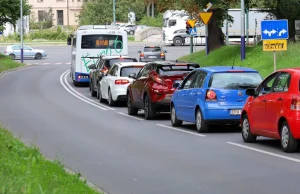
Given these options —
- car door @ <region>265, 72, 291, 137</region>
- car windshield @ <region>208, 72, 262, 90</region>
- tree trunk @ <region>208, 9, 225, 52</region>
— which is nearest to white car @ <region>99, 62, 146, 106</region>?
car windshield @ <region>208, 72, 262, 90</region>

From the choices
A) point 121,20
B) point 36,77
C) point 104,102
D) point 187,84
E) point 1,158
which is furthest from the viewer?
point 121,20

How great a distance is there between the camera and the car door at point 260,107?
16203mm

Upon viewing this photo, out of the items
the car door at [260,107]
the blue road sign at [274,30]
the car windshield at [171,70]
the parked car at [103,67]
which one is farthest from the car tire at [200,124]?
the parked car at [103,67]

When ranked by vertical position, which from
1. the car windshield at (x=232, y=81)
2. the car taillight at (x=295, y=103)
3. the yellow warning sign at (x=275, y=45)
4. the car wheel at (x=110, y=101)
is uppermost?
the yellow warning sign at (x=275, y=45)

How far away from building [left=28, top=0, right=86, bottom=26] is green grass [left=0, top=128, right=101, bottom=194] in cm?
11050

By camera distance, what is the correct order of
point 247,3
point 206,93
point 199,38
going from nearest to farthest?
point 206,93 → point 247,3 → point 199,38

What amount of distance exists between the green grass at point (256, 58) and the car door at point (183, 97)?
A: 11.2 meters

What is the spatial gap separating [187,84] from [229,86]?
1.71 m

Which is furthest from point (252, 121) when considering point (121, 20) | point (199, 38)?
point (121, 20)

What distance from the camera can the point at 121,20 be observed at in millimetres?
113188

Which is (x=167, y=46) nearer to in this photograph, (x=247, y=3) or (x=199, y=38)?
(x=199, y=38)

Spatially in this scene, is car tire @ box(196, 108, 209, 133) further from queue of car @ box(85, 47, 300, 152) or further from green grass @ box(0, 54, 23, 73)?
green grass @ box(0, 54, 23, 73)

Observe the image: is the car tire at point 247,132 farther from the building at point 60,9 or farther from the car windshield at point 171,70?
the building at point 60,9

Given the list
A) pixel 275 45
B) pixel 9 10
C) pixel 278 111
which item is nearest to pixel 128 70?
pixel 275 45
